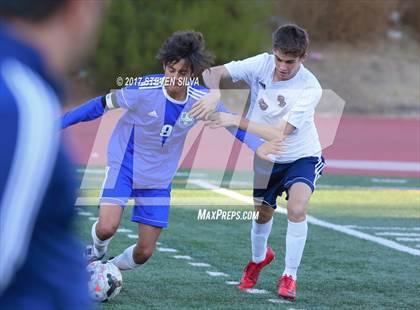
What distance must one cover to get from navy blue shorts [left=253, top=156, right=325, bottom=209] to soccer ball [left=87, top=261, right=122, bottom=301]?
118 cm

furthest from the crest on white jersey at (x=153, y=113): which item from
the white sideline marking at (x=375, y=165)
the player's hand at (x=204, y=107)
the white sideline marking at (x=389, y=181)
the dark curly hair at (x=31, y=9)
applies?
the white sideline marking at (x=375, y=165)

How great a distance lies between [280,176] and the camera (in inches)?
258

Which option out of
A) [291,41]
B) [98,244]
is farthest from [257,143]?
[98,244]

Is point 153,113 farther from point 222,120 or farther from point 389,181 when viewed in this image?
point 389,181

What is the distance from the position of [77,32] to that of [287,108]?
4.80m

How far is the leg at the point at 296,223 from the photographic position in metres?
6.22

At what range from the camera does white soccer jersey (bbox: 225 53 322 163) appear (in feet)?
21.3

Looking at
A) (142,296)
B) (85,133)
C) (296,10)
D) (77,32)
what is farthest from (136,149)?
(296,10)

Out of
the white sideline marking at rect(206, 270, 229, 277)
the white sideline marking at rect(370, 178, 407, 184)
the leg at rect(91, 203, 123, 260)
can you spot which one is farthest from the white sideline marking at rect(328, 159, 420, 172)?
the leg at rect(91, 203, 123, 260)

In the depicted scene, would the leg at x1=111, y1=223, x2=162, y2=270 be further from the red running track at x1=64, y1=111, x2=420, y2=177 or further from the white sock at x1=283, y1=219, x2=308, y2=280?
the red running track at x1=64, y1=111, x2=420, y2=177

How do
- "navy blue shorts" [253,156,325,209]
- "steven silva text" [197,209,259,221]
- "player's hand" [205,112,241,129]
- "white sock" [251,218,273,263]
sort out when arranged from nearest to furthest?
"player's hand" [205,112,241,129] < "navy blue shorts" [253,156,325,209] < "white sock" [251,218,273,263] < "steven silva text" [197,209,259,221]

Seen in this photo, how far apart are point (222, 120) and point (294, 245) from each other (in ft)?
3.02

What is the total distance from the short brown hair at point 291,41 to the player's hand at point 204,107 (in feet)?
1.88

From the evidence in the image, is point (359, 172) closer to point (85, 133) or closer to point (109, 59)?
point (85, 133)
